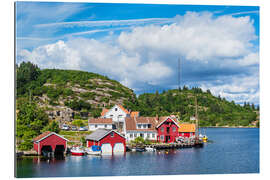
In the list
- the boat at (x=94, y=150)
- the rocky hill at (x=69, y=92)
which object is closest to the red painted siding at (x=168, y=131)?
the boat at (x=94, y=150)

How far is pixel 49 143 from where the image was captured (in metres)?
27.0

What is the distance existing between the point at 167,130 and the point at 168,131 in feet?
0.57

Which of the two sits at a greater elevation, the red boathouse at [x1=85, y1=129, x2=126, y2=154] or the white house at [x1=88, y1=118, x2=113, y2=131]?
the white house at [x1=88, y1=118, x2=113, y2=131]

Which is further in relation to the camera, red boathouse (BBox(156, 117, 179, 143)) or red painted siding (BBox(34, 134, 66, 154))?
red boathouse (BBox(156, 117, 179, 143))

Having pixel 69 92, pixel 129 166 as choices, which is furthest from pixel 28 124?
pixel 69 92

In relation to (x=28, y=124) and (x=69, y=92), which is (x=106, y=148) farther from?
(x=69, y=92)

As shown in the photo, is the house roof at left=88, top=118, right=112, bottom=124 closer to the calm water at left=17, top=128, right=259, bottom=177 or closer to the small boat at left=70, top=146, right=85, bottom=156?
the small boat at left=70, top=146, right=85, bottom=156

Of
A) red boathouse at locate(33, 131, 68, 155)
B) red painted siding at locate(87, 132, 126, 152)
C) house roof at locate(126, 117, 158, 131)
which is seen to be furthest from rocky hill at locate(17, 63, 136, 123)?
red painted siding at locate(87, 132, 126, 152)

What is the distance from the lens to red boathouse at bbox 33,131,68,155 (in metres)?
26.5

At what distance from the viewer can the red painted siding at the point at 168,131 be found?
122ft

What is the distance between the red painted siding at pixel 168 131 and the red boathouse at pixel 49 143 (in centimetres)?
1263

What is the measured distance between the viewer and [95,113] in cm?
5175
